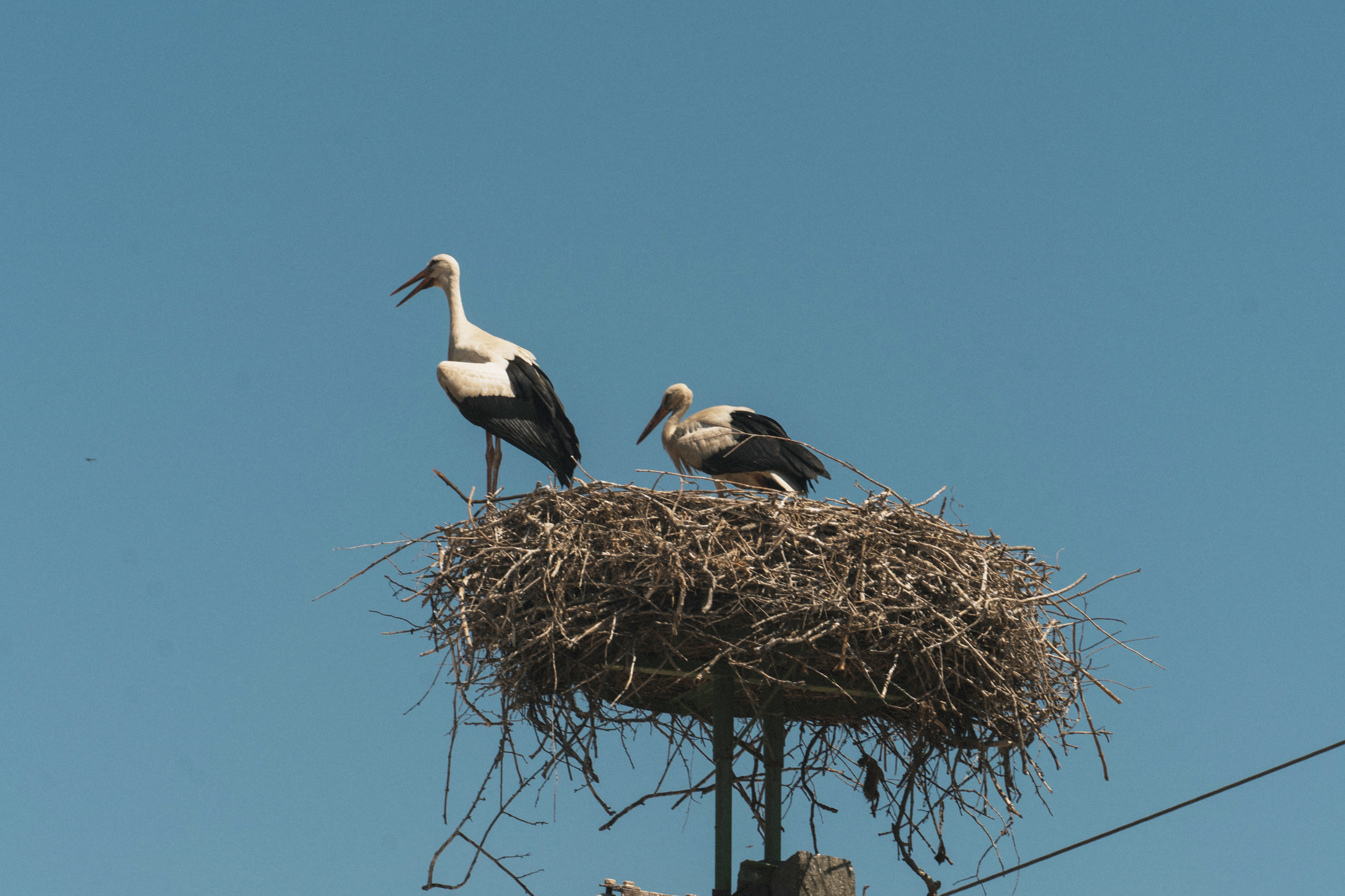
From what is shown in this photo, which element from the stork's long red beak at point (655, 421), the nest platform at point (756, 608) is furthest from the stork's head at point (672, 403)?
the nest platform at point (756, 608)

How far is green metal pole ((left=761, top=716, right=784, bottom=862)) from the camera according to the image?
802 cm

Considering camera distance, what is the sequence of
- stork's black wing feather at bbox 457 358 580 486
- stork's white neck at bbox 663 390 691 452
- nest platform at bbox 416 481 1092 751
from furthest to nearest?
stork's white neck at bbox 663 390 691 452
stork's black wing feather at bbox 457 358 580 486
nest platform at bbox 416 481 1092 751

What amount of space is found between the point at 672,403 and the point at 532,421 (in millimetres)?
1867

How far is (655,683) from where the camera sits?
8242 mm

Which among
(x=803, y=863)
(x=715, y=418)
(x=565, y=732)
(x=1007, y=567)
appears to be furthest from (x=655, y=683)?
(x=715, y=418)

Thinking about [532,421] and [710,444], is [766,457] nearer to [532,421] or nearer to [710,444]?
[710,444]

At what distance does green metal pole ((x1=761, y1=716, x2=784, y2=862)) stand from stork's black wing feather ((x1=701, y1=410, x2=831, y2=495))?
2805 mm

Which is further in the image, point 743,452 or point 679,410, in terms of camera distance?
point 679,410

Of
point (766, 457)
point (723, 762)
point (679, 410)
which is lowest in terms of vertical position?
point (723, 762)

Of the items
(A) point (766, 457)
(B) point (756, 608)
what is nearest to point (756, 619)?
(B) point (756, 608)

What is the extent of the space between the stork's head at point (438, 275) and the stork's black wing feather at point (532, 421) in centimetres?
164

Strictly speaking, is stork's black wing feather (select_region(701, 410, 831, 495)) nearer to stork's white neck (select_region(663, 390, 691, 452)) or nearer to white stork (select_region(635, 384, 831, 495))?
white stork (select_region(635, 384, 831, 495))

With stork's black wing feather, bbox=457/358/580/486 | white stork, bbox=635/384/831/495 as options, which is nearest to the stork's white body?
white stork, bbox=635/384/831/495

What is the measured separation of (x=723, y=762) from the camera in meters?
7.99
